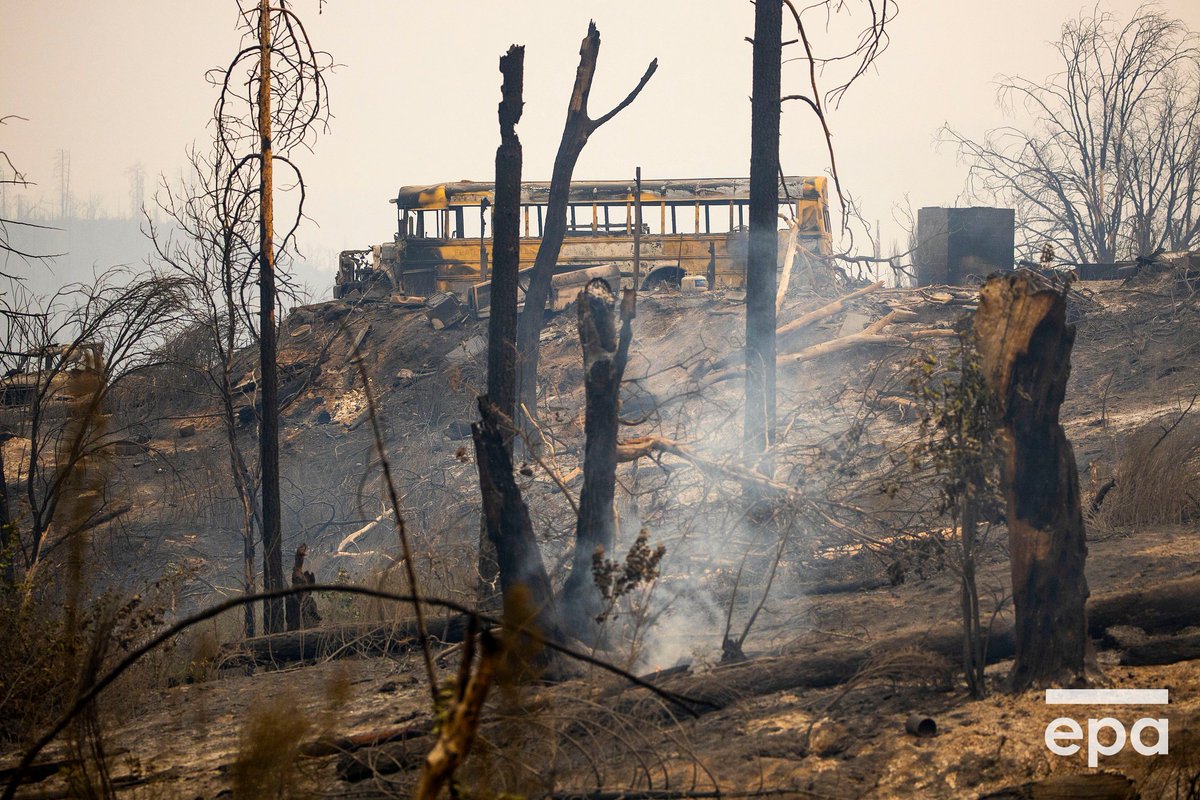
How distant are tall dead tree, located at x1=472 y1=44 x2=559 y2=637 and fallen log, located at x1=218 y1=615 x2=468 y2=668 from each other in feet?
2.34

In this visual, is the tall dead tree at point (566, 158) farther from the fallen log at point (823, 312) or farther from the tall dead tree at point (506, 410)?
the fallen log at point (823, 312)

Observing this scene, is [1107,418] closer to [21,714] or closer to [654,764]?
[654,764]

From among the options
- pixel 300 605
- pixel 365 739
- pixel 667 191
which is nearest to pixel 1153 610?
pixel 365 739

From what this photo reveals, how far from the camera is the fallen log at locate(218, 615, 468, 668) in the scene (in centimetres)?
825

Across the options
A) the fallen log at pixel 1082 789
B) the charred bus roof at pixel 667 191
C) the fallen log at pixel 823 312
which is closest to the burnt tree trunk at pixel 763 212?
the fallen log at pixel 1082 789

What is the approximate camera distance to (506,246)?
35.0ft

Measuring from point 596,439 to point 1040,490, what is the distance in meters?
2.89

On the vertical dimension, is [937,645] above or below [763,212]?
below

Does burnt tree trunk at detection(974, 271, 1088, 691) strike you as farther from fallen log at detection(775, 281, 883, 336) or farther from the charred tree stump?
fallen log at detection(775, 281, 883, 336)

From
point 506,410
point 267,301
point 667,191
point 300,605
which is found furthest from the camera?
point 667,191

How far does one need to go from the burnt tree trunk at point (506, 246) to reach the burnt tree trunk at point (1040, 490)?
5198 mm

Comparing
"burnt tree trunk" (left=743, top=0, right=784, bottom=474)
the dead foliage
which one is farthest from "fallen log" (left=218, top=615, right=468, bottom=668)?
the dead foliage

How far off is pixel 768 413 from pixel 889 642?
411 centimetres

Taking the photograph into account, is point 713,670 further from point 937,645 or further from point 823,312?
point 823,312
